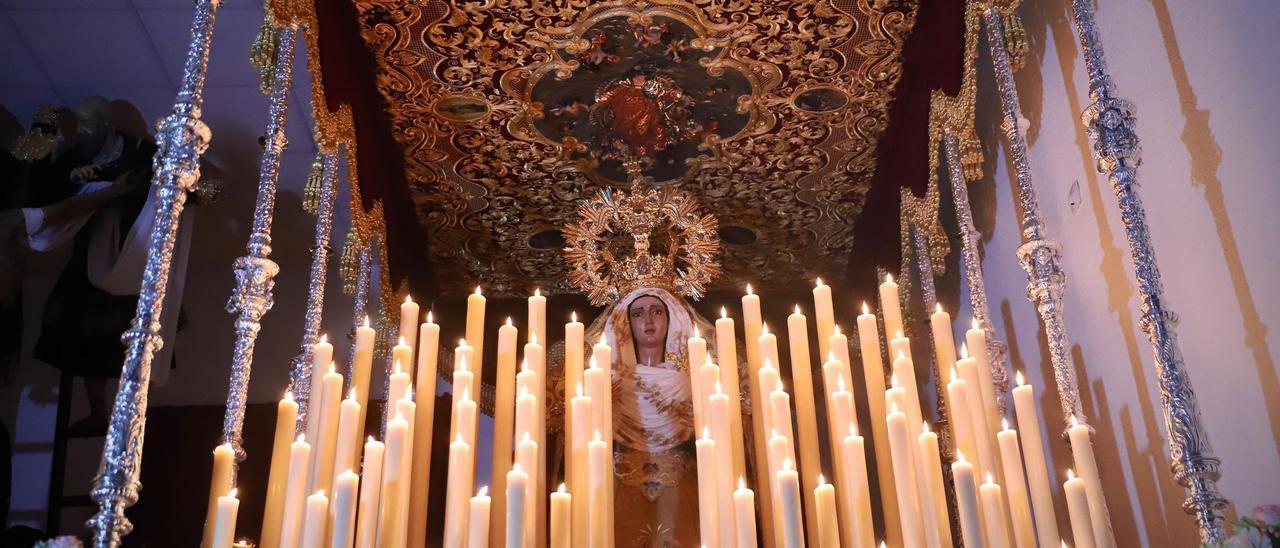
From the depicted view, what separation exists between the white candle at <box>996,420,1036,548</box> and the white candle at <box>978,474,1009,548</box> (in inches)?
4.5

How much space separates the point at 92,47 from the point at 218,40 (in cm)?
58

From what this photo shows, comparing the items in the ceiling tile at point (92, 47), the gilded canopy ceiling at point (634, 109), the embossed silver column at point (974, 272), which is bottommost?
the embossed silver column at point (974, 272)

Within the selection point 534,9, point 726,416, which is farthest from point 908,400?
point 534,9

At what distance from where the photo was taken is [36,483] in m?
4.92

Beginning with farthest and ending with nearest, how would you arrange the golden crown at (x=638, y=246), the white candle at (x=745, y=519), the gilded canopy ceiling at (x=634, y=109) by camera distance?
the golden crown at (x=638, y=246), the gilded canopy ceiling at (x=634, y=109), the white candle at (x=745, y=519)

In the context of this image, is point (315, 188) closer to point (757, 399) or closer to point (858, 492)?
point (757, 399)

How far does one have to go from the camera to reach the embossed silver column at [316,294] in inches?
127

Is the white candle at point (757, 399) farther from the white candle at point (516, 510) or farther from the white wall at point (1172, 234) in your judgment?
the white wall at point (1172, 234)

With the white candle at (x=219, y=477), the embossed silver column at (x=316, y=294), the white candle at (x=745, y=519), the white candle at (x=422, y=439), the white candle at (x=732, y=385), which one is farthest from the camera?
the embossed silver column at (x=316, y=294)

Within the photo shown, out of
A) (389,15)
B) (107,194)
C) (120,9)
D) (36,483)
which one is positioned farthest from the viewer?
(36,483)

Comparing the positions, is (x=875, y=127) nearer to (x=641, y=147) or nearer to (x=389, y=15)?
(x=641, y=147)

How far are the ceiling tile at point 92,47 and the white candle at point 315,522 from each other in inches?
108

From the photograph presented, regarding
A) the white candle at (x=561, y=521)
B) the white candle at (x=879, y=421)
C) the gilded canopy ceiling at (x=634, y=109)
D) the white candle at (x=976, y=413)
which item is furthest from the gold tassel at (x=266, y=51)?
the white candle at (x=976, y=413)

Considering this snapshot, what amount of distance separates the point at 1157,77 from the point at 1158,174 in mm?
256
